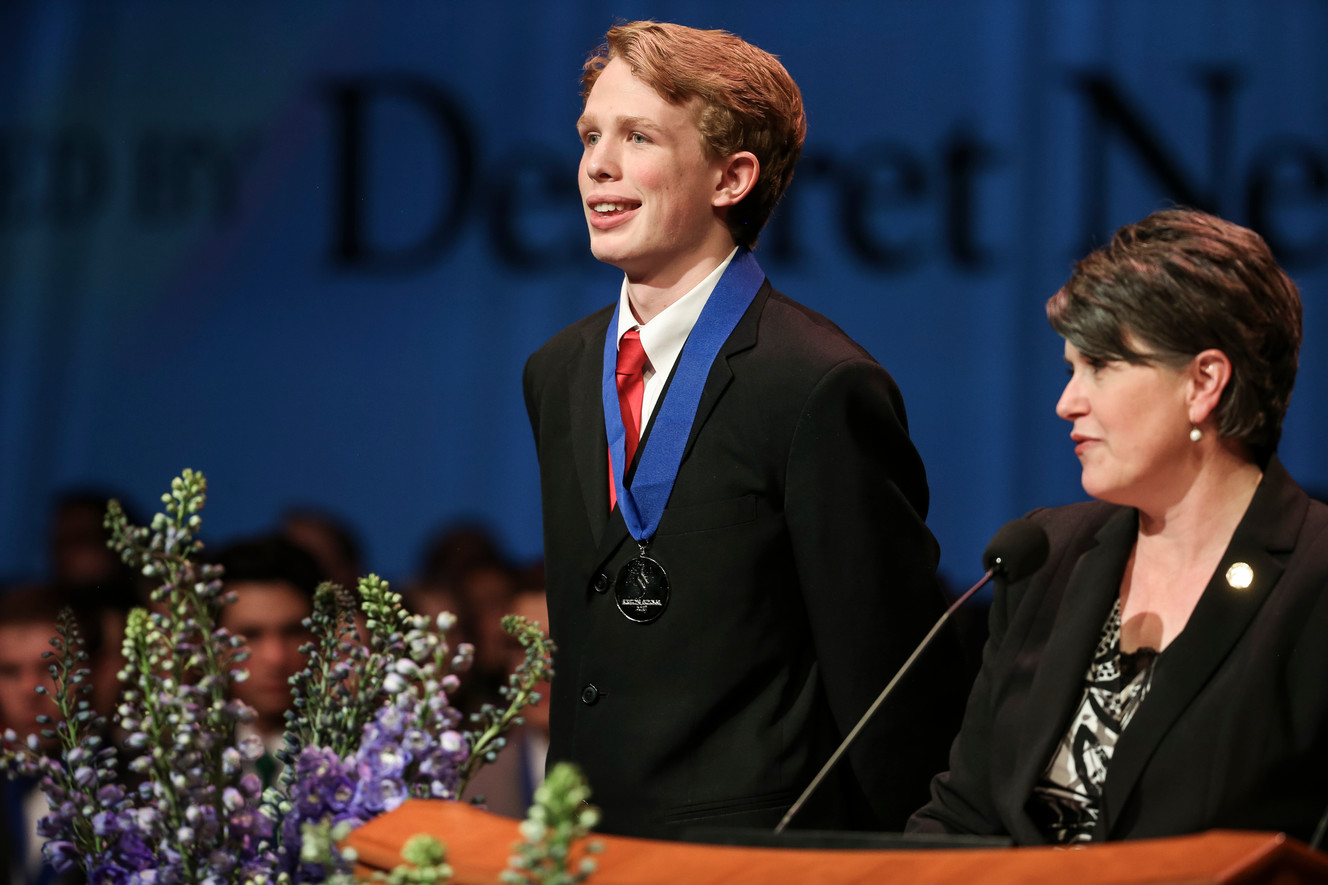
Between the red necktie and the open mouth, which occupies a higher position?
the open mouth

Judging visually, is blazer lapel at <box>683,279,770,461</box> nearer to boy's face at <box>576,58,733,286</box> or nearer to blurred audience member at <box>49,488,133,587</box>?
boy's face at <box>576,58,733,286</box>

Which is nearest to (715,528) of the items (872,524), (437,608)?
(872,524)

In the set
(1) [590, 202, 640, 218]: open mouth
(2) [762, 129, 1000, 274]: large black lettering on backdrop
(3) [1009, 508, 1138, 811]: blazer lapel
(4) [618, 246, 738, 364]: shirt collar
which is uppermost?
(2) [762, 129, 1000, 274]: large black lettering on backdrop

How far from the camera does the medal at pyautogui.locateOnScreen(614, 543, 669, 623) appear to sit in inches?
89.4

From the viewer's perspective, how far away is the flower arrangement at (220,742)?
1.45 m

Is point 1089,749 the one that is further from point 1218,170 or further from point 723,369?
point 1218,170

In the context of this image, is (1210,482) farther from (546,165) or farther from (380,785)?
(546,165)

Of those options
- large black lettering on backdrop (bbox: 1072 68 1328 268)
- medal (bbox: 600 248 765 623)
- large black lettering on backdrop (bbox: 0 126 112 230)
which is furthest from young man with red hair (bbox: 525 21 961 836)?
large black lettering on backdrop (bbox: 0 126 112 230)

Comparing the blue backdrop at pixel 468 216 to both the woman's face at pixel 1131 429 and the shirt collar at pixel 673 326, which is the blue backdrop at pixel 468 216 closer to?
the shirt collar at pixel 673 326

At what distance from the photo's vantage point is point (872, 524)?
2.26 meters

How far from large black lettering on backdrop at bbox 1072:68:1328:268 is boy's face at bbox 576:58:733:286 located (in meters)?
2.15

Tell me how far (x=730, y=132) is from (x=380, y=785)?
4.07ft

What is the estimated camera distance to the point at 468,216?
4711 millimetres

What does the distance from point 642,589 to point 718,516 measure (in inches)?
6.2
